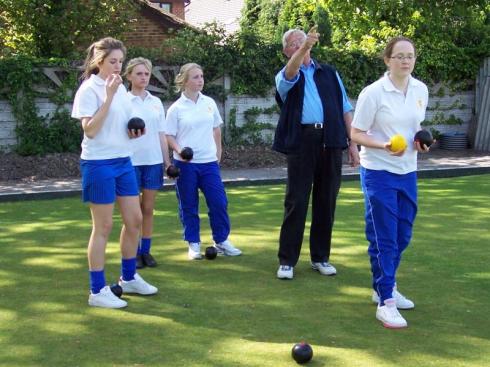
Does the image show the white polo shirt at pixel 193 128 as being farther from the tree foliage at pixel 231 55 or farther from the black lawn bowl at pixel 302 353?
the tree foliage at pixel 231 55

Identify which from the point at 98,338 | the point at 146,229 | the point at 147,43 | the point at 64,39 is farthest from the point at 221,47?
the point at 98,338

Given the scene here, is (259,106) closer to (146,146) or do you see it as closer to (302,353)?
(146,146)

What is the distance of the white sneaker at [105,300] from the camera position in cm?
523

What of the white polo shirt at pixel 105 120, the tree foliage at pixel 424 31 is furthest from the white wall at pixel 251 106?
the white polo shirt at pixel 105 120

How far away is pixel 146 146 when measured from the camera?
20.6 feet

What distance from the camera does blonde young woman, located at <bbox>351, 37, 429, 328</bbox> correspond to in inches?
189

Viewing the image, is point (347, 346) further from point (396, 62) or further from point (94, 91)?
point (94, 91)

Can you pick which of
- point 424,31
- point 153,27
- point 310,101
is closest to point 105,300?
point 310,101

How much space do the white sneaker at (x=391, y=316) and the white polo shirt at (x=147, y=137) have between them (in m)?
2.46

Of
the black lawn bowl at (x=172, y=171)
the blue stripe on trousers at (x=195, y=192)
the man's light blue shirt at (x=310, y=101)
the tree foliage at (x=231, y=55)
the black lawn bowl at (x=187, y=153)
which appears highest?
the tree foliage at (x=231, y=55)

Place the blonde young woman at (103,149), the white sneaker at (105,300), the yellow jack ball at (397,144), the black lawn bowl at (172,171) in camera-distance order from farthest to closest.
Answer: the black lawn bowl at (172,171) → the white sneaker at (105,300) → the blonde young woman at (103,149) → the yellow jack ball at (397,144)

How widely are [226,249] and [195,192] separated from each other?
62cm

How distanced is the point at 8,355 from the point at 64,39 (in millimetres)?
11287

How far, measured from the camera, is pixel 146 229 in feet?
21.4
